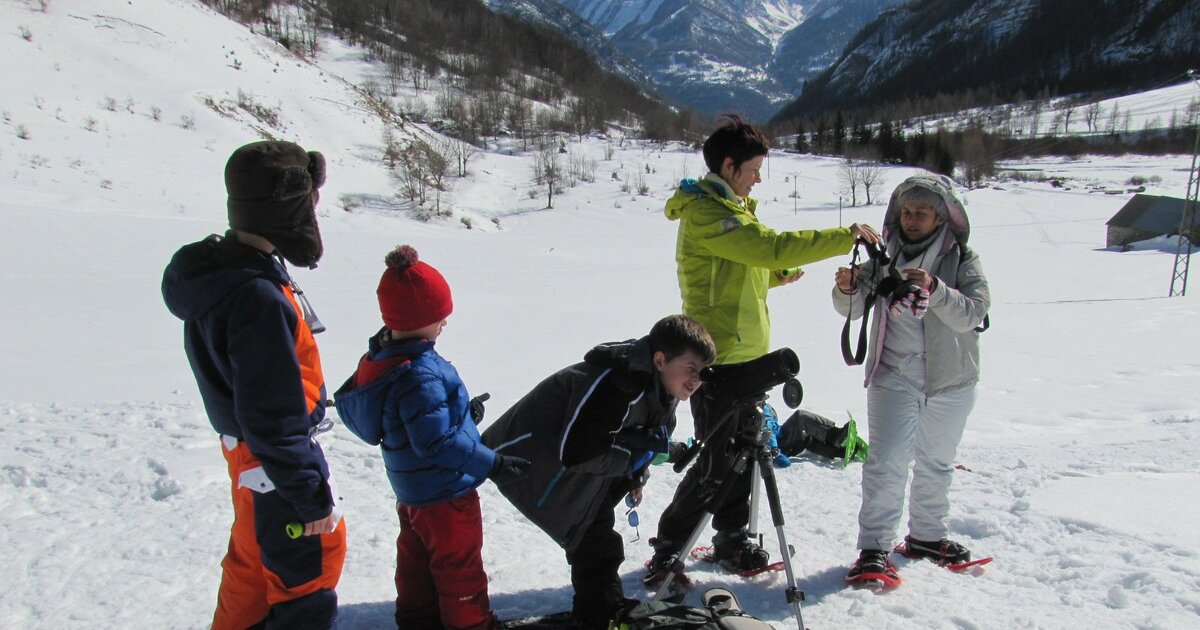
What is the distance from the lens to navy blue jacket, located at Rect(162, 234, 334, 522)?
201 cm

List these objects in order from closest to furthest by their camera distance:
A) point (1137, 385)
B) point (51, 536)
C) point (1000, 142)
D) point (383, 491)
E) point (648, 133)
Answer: point (51, 536), point (383, 491), point (1137, 385), point (648, 133), point (1000, 142)

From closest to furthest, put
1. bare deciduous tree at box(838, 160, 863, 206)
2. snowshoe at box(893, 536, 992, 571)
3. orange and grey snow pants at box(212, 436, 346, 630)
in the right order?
1. orange and grey snow pants at box(212, 436, 346, 630)
2. snowshoe at box(893, 536, 992, 571)
3. bare deciduous tree at box(838, 160, 863, 206)

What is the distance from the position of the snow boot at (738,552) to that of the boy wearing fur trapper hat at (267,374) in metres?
1.84

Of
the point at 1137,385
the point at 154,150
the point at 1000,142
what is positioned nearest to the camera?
the point at 1137,385

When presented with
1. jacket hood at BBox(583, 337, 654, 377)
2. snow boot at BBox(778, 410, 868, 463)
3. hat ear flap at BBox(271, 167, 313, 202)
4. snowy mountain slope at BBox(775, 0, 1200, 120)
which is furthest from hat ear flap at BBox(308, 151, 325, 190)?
snowy mountain slope at BBox(775, 0, 1200, 120)

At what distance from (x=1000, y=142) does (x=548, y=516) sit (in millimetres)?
95276

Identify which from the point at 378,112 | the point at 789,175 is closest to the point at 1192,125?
the point at 789,175

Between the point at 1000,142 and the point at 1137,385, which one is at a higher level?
the point at 1000,142

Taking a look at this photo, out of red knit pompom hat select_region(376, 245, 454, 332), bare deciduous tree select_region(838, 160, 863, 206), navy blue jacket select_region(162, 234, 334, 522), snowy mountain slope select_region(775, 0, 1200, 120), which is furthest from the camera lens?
snowy mountain slope select_region(775, 0, 1200, 120)

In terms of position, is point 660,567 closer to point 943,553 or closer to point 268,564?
point 943,553

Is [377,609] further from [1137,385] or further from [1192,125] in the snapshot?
A: [1192,125]

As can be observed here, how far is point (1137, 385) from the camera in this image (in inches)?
343

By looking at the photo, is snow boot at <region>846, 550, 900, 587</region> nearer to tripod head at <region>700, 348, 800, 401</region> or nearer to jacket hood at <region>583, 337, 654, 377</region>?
tripod head at <region>700, 348, 800, 401</region>

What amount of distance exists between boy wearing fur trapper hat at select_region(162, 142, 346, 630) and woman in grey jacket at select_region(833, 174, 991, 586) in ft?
7.80
